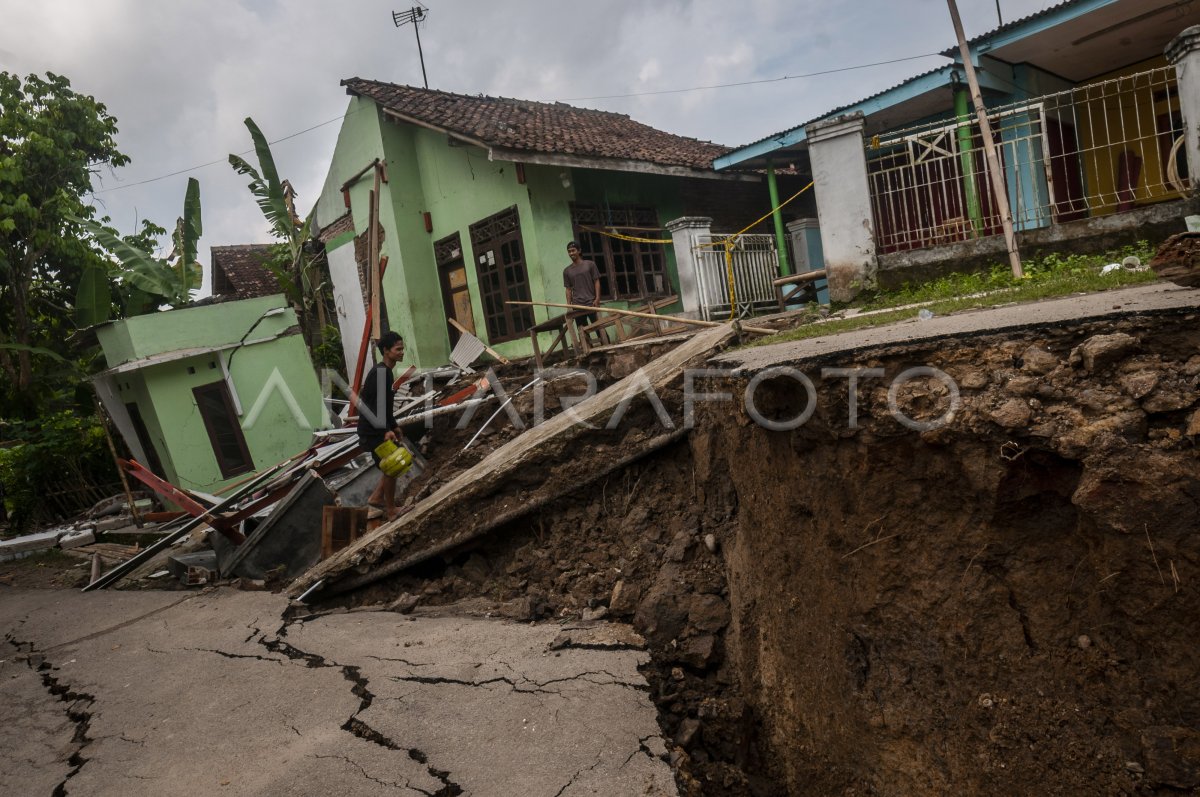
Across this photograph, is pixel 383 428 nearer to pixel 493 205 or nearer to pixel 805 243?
pixel 493 205

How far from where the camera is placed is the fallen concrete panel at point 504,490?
16.2ft

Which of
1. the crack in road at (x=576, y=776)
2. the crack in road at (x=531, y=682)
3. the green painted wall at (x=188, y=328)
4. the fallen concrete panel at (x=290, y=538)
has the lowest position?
the crack in road at (x=576, y=776)

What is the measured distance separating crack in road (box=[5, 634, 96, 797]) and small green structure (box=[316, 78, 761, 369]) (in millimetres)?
7483

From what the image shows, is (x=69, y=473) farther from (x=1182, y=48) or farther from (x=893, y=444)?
(x=1182, y=48)

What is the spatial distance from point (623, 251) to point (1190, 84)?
773 cm

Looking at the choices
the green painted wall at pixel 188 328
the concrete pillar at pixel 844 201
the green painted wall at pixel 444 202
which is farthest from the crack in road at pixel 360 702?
the green painted wall at pixel 188 328

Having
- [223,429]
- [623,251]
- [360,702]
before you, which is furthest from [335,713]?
[223,429]

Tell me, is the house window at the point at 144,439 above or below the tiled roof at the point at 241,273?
below

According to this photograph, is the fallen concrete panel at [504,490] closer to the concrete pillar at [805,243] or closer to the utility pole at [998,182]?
the utility pole at [998,182]

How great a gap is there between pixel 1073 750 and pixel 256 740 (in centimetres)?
352

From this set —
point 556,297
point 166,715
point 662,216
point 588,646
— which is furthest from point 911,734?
point 662,216

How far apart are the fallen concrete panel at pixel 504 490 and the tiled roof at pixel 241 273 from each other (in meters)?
13.9

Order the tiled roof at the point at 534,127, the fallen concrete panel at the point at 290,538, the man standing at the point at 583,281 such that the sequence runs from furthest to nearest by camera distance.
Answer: the tiled roof at the point at 534,127
the man standing at the point at 583,281
the fallen concrete panel at the point at 290,538

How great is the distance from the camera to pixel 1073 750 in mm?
2539
